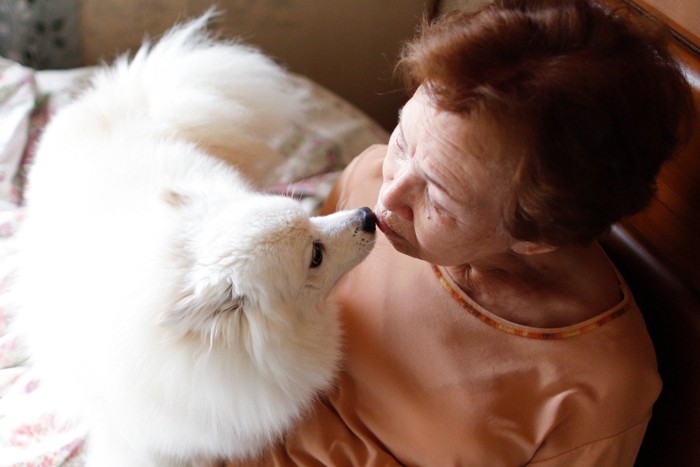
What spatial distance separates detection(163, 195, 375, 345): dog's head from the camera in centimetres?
92

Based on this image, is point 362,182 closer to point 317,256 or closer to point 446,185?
point 317,256

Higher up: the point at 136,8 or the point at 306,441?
the point at 136,8

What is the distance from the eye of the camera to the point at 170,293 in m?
0.92

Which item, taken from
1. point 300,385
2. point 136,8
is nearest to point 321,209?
point 300,385

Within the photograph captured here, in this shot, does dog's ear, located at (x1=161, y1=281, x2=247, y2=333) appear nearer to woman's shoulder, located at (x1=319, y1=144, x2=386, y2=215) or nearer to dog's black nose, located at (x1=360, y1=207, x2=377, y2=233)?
dog's black nose, located at (x1=360, y1=207, x2=377, y2=233)

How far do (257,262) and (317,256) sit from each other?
0.47 ft

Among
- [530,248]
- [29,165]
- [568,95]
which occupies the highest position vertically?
[568,95]

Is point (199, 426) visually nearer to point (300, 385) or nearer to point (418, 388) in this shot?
point (300, 385)

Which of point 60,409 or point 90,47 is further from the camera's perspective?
point 90,47

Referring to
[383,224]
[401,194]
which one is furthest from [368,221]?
[401,194]

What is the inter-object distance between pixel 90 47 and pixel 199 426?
1370 millimetres

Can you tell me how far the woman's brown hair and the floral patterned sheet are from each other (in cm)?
69

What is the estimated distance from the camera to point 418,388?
0.96m

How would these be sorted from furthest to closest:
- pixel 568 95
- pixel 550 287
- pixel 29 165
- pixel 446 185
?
1. pixel 29 165
2. pixel 550 287
3. pixel 446 185
4. pixel 568 95
